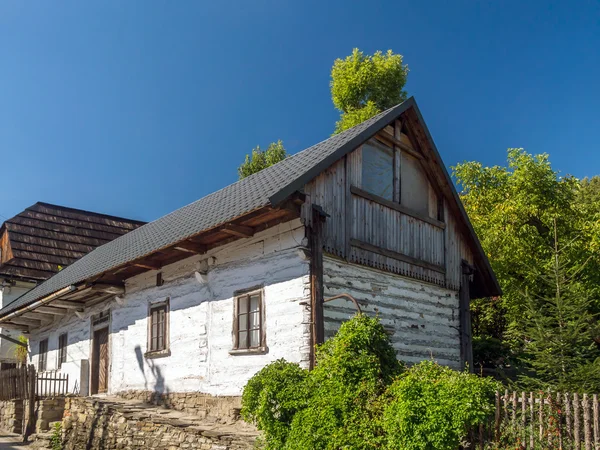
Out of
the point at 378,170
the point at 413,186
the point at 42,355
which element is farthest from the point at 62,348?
the point at 413,186

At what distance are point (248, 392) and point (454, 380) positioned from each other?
3304 mm

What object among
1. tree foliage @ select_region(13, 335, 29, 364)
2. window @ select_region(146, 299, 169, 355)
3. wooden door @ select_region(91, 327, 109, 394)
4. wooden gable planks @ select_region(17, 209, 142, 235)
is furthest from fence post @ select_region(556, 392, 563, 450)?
wooden gable planks @ select_region(17, 209, 142, 235)

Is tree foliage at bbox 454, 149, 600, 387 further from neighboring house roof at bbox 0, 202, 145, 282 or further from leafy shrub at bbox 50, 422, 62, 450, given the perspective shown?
neighboring house roof at bbox 0, 202, 145, 282

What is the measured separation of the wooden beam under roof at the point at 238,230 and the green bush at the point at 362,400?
2688mm

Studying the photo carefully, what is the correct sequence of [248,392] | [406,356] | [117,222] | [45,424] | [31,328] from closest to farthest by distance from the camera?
1. [248,392]
2. [406,356]
3. [45,424]
4. [31,328]
5. [117,222]

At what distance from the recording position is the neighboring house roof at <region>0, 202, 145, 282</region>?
88.5ft

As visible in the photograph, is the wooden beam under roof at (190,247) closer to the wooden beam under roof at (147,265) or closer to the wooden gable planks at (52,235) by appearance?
the wooden beam under roof at (147,265)

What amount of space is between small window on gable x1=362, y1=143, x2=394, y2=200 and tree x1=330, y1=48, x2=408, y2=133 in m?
18.5

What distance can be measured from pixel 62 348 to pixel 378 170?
474 inches

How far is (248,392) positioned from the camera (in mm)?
9531

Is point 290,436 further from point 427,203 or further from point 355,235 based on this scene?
point 427,203

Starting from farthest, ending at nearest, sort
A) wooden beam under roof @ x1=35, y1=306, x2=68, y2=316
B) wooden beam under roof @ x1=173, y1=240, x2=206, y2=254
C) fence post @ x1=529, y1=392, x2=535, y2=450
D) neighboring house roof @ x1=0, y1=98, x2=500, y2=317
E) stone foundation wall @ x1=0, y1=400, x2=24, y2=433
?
wooden beam under roof @ x1=35, y1=306, x2=68, y2=316 → stone foundation wall @ x1=0, y1=400, x2=24, y2=433 → wooden beam under roof @ x1=173, y1=240, x2=206, y2=254 → neighboring house roof @ x1=0, y1=98, x2=500, y2=317 → fence post @ x1=529, y1=392, x2=535, y2=450

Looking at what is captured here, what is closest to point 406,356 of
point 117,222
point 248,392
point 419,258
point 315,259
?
point 419,258

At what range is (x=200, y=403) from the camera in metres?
12.6
